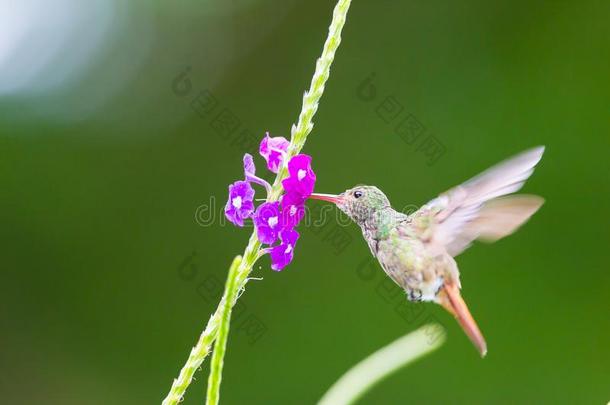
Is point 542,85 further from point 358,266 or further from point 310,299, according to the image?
point 310,299

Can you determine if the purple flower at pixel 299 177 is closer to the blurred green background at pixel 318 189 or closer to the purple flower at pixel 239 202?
the purple flower at pixel 239 202

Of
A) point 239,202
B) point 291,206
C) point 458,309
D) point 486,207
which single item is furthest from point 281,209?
point 458,309

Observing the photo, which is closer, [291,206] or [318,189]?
[291,206]

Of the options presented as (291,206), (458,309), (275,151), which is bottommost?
(458,309)

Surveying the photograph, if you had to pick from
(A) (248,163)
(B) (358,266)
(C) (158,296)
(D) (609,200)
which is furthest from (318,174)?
(A) (248,163)

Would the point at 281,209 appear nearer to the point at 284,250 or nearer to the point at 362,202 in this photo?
the point at 284,250

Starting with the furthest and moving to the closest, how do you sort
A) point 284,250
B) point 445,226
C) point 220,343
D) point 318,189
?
1. point 318,189
2. point 445,226
3. point 284,250
4. point 220,343
